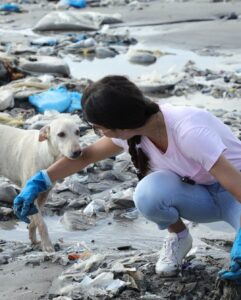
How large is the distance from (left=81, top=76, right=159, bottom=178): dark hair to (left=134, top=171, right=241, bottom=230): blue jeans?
45 cm

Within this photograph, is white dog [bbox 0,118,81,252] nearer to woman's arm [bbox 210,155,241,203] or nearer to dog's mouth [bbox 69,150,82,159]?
dog's mouth [bbox 69,150,82,159]

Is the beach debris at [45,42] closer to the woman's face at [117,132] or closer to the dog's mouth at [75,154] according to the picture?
the dog's mouth at [75,154]

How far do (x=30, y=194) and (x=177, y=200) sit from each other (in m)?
0.90

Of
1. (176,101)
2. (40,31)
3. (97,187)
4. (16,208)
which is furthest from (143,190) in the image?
(40,31)

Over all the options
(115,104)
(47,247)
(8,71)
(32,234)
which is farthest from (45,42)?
(115,104)

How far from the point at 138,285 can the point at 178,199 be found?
21.2 inches

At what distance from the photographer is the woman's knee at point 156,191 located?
13.8 feet

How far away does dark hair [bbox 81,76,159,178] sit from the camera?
150 inches

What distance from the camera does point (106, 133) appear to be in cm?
397

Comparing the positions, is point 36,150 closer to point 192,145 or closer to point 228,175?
point 192,145

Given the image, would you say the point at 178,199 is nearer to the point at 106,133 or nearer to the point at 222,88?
the point at 106,133

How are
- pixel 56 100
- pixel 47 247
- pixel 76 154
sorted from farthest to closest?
pixel 56 100, pixel 47 247, pixel 76 154

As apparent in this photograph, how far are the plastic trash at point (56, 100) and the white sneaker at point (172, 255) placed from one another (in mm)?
5153

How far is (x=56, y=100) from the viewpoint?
31.2ft
